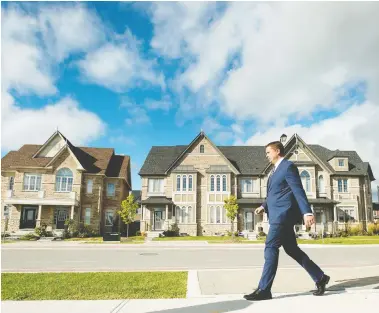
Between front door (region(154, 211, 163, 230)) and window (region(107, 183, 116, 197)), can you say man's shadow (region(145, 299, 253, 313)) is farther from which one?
window (region(107, 183, 116, 197))

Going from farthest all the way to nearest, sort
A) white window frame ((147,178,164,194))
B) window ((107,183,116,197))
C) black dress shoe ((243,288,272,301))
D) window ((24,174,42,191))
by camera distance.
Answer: window ((107,183,116,197))
white window frame ((147,178,164,194))
window ((24,174,42,191))
black dress shoe ((243,288,272,301))

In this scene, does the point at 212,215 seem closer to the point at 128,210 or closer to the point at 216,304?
the point at 128,210

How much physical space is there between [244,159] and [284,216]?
108ft

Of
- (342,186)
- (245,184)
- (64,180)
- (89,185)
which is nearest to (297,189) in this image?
(245,184)

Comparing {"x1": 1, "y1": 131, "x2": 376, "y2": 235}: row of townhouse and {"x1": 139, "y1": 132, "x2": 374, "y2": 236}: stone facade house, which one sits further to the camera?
{"x1": 139, "y1": 132, "x2": 374, "y2": 236}: stone facade house

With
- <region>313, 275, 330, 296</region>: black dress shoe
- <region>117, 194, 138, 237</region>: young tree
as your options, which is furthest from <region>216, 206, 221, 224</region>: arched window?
<region>313, 275, 330, 296</region>: black dress shoe

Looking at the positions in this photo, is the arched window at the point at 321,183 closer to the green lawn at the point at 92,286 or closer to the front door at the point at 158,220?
the front door at the point at 158,220

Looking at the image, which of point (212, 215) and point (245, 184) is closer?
point (212, 215)

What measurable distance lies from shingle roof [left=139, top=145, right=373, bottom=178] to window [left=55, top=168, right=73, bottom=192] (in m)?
6.87

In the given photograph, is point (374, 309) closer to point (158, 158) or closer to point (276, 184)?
point (276, 184)

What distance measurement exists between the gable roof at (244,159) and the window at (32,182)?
9858mm

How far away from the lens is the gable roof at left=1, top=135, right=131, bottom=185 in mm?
34281

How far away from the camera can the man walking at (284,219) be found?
4.79 m

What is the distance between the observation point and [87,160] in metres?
36.2
